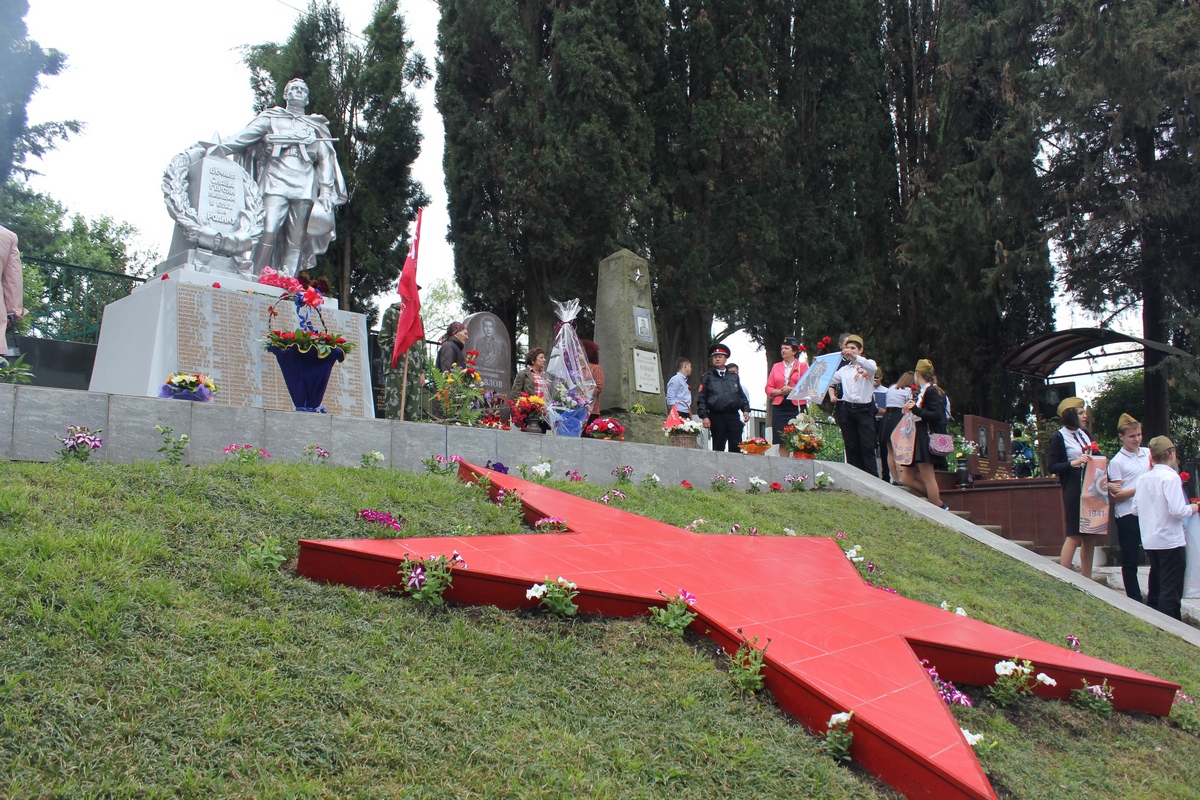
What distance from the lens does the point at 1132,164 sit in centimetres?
1480

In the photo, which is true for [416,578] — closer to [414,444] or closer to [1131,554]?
[414,444]

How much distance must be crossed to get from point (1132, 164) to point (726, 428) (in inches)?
383

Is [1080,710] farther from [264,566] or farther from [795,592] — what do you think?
[264,566]

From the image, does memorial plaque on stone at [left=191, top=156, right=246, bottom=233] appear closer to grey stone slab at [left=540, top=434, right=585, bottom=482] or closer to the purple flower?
grey stone slab at [left=540, top=434, right=585, bottom=482]

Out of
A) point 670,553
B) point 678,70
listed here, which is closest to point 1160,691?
point 670,553

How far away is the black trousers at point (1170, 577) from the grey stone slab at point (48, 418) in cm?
737

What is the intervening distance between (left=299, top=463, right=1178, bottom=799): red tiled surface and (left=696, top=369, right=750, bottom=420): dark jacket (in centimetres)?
502

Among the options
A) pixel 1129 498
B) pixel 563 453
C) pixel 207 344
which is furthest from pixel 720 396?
pixel 207 344

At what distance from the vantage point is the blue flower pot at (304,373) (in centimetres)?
655

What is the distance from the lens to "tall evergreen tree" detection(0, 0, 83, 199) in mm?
20469

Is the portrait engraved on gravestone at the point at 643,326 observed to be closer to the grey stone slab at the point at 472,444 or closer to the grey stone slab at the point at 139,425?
the grey stone slab at the point at 472,444

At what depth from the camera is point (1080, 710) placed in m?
3.92

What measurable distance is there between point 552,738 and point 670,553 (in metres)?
1.97

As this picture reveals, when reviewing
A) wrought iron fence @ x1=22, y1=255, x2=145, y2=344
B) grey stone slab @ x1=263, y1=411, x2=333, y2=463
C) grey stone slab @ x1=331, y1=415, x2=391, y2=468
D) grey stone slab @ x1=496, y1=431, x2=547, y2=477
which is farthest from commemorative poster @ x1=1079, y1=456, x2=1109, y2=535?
wrought iron fence @ x1=22, y1=255, x2=145, y2=344
